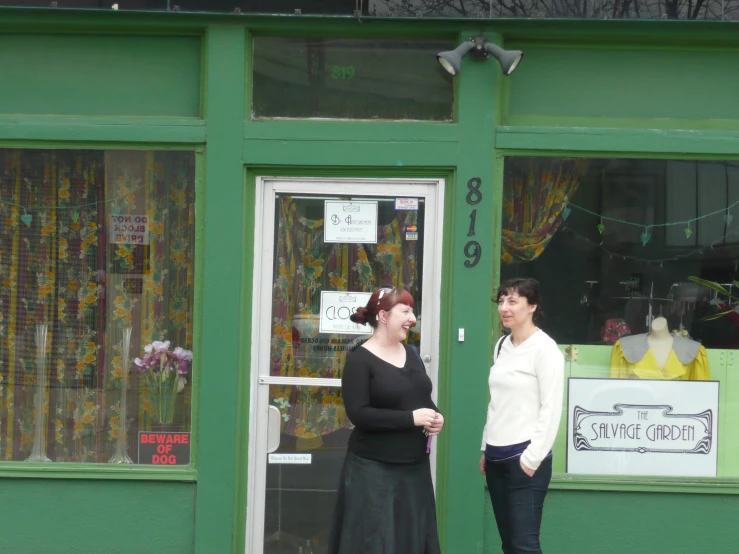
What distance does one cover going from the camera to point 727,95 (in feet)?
18.6

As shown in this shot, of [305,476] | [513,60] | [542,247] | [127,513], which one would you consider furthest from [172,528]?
[513,60]

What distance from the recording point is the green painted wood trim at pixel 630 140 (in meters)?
5.59

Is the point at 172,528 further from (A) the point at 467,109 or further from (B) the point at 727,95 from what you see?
(B) the point at 727,95

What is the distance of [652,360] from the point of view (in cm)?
576

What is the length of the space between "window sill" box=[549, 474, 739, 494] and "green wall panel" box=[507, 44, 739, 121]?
7.17ft

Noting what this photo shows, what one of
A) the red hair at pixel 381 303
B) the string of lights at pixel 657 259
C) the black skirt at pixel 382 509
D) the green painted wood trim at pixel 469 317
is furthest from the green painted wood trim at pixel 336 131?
the black skirt at pixel 382 509

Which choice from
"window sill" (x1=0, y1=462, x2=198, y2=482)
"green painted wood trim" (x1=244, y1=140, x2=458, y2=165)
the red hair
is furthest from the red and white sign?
the red hair

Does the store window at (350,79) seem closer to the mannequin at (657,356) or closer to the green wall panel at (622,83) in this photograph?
the green wall panel at (622,83)

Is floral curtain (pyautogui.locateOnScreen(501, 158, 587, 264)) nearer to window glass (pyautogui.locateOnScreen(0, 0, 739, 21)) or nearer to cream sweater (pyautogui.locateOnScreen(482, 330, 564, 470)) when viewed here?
window glass (pyautogui.locateOnScreen(0, 0, 739, 21))

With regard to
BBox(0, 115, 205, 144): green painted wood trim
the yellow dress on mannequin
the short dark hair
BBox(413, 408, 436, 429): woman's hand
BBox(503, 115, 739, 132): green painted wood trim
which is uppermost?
BBox(503, 115, 739, 132): green painted wood trim

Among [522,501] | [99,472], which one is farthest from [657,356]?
[99,472]

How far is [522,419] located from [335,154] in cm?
203

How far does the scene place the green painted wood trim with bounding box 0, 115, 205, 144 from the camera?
5.61 metres

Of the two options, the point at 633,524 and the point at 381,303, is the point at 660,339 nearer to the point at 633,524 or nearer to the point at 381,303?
the point at 633,524
